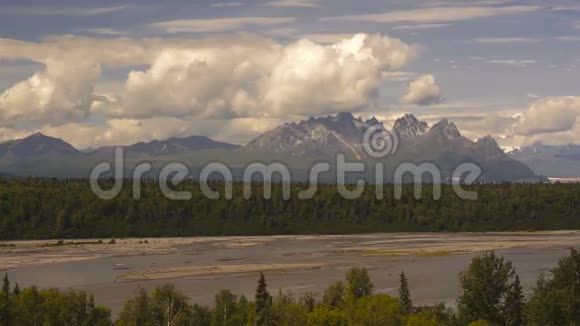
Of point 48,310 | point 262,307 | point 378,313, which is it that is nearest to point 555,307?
point 378,313

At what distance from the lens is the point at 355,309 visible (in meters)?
63.1

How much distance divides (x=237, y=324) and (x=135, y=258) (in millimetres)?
82980

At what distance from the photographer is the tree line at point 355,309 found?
194ft

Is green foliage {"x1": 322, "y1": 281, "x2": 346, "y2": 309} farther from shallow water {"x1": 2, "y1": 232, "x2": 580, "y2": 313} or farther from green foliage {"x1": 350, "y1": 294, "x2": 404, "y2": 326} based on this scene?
shallow water {"x1": 2, "y1": 232, "x2": 580, "y2": 313}

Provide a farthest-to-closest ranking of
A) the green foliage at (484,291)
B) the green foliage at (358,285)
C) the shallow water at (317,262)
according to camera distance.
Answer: the shallow water at (317,262) → the green foliage at (358,285) → the green foliage at (484,291)

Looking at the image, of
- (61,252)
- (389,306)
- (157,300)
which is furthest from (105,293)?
(61,252)

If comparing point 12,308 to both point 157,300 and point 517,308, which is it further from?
point 517,308

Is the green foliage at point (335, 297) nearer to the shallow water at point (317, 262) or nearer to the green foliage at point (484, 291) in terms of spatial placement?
the green foliage at point (484, 291)

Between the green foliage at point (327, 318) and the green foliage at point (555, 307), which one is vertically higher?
the green foliage at point (555, 307)

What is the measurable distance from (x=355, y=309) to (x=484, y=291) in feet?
30.9

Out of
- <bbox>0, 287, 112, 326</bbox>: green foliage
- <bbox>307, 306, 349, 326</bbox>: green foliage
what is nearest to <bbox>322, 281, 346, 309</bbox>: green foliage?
<bbox>307, 306, 349, 326</bbox>: green foliage

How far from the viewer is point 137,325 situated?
6688cm

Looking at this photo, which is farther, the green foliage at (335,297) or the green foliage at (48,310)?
the green foliage at (335,297)

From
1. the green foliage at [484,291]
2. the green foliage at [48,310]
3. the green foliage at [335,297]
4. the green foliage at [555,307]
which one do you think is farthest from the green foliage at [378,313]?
the green foliage at [48,310]
